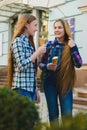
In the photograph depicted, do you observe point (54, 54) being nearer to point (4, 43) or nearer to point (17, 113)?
point (17, 113)

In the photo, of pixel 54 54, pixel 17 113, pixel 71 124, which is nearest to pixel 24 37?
pixel 54 54

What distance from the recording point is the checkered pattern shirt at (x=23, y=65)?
174 inches

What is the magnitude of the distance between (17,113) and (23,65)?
100cm

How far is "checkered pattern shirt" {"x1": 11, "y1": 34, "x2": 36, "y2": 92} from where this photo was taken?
14.5 ft

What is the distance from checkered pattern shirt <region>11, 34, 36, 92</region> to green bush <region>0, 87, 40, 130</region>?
2.65 feet

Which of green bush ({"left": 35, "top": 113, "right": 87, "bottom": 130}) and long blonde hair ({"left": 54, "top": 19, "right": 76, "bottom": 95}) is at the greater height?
long blonde hair ({"left": 54, "top": 19, "right": 76, "bottom": 95})

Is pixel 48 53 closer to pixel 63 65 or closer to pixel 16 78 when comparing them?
pixel 63 65

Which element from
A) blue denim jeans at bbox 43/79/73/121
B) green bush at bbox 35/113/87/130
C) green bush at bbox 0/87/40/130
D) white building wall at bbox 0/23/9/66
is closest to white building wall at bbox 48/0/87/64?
white building wall at bbox 0/23/9/66

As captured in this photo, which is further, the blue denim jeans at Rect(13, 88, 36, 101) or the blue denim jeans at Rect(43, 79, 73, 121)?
the blue denim jeans at Rect(43, 79, 73, 121)

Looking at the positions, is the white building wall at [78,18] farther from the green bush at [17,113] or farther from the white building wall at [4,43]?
the green bush at [17,113]

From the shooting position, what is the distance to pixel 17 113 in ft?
11.4

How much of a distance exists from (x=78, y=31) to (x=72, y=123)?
13282 mm

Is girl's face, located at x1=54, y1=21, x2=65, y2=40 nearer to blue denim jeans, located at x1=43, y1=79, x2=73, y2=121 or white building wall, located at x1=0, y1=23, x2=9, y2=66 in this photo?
blue denim jeans, located at x1=43, y1=79, x2=73, y2=121

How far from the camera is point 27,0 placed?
19.4 metres
